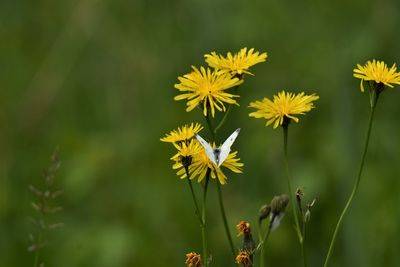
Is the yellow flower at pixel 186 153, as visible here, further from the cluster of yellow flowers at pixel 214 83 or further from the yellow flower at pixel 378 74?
the yellow flower at pixel 378 74

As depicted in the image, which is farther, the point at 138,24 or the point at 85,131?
the point at 138,24

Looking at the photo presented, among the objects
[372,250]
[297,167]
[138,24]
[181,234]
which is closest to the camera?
[372,250]

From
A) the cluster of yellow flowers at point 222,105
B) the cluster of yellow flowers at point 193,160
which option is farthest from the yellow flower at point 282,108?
the cluster of yellow flowers at point 193,160

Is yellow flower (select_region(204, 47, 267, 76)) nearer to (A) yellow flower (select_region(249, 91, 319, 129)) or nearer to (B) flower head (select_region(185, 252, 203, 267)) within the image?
(A) yellow flower (select_region(249, 91, 319, 129))

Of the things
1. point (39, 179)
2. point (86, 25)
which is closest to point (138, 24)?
point (86, 25)

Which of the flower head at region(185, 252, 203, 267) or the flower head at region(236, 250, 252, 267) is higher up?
the flower head at region(236, 250, 252, 267)

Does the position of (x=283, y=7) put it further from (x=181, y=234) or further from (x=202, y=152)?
(x=202, y=152)

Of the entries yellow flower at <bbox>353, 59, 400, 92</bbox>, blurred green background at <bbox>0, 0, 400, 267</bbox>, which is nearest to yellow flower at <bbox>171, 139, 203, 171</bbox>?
yellow flower at <bbox>353, 59, 400, 92</bbox>

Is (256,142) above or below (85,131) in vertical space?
above
